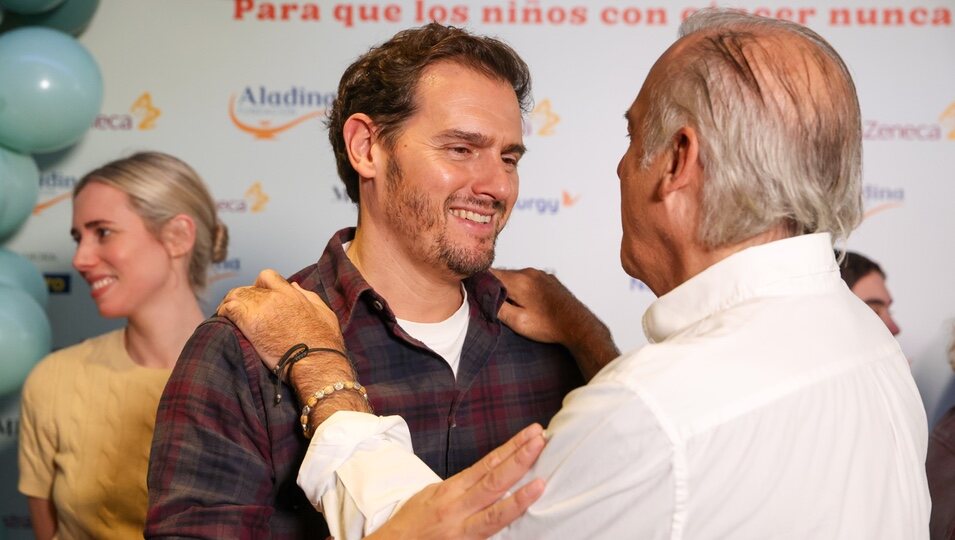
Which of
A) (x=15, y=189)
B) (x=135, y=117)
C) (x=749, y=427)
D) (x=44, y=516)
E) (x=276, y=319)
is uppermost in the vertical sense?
(x=749, y=427)

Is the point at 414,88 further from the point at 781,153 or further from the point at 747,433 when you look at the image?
the point at 747,433

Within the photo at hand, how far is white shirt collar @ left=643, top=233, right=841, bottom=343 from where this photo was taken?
4.21 ft

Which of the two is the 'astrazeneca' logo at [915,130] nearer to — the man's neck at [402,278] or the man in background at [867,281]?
the man in background at [867,281]

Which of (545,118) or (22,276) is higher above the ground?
(545,118)

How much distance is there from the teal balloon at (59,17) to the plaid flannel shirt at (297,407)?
74.7 inches

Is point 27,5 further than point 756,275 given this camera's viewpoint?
Yes

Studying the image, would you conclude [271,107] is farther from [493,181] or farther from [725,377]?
[725,377]

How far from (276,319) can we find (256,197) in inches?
76.3

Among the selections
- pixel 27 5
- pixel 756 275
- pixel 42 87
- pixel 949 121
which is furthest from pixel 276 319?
pixel 949 121

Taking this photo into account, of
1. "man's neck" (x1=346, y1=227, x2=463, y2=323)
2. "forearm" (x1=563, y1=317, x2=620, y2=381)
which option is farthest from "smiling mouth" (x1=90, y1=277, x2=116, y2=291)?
"forearm" (x1=563, y1=317, x2=620, y2=381)

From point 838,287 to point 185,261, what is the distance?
2.16 m

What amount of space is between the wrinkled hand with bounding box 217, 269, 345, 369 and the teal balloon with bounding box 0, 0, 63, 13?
197 centimetres

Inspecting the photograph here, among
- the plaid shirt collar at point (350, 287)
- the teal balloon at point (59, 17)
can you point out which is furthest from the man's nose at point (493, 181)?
the teal balloon at point (59, 17)

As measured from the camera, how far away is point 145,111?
3.53 metres
